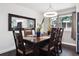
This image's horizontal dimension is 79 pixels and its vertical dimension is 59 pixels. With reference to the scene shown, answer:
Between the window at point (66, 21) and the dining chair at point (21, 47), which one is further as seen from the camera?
the window at point (66, 21)

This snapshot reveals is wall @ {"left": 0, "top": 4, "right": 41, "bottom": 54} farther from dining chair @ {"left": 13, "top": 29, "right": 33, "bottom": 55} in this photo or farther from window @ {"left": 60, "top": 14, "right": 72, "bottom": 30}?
window @ {"left": 60, "top": 14, "right": 72, "bottom": 30}

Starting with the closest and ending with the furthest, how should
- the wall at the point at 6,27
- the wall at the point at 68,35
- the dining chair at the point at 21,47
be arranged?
the dining chair at the point at 21,47 → the wall at the point at 6,27 → the wall at the point at 68,35

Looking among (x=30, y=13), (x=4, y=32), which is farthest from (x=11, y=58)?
(x=30, y=13)

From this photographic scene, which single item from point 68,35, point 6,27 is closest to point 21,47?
point 6,27

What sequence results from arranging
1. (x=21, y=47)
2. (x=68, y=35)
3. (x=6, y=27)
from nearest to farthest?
1. (x=21, y=47)
2. (x=6, y=27)
3. (x=68, y=35)

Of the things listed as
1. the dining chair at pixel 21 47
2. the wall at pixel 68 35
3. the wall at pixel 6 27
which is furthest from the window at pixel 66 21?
the dining chair at pixel 21 47

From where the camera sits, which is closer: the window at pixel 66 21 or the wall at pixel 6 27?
the wall at pixel 6 27

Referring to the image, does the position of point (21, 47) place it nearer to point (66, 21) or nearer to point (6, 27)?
point (6, 27)

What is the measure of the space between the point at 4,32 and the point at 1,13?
61 centimetres

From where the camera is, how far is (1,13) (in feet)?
7.61

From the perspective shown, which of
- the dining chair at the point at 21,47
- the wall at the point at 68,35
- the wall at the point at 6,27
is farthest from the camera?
the wall at the point at 68,35

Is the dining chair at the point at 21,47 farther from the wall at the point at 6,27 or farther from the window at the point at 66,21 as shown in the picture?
the window at the point at 66,21

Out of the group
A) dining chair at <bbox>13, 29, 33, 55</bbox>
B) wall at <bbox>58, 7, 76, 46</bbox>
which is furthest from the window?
dining chair at <bbox>13, 29, 33, 55</bbox>

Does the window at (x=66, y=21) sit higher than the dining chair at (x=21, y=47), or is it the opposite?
the window at (x=66, y=21)
